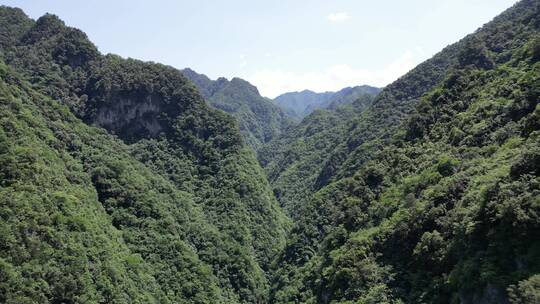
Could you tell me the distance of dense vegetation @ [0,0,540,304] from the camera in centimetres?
4597

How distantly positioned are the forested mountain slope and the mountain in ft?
57.2

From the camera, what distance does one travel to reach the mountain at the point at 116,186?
6600 centimetres

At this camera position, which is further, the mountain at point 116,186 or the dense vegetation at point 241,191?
the mountain at point 116,186

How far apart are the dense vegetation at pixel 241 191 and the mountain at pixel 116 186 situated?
1.05 ft

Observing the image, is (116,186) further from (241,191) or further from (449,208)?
(449,208)

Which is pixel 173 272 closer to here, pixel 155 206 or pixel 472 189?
pixel 155 206

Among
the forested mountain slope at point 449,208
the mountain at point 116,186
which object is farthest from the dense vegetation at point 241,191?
the mountain at point 116,186

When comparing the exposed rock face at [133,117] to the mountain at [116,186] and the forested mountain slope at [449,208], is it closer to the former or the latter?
the mountain at [116,186]

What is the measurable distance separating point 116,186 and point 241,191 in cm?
3329

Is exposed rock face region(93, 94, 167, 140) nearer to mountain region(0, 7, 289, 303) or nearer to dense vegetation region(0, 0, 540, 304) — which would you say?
mountain region(0, 7, 289, 303)

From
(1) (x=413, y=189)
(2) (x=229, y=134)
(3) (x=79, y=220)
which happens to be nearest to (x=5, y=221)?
(3) (x=79, y=220)

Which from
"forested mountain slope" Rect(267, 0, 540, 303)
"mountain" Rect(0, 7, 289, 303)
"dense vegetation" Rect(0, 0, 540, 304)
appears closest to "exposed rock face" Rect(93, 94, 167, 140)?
"mountain" Rect(0, 7, 289, 303)

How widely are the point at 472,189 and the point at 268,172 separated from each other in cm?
14552

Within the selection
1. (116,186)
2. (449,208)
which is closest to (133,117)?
(116,186)
